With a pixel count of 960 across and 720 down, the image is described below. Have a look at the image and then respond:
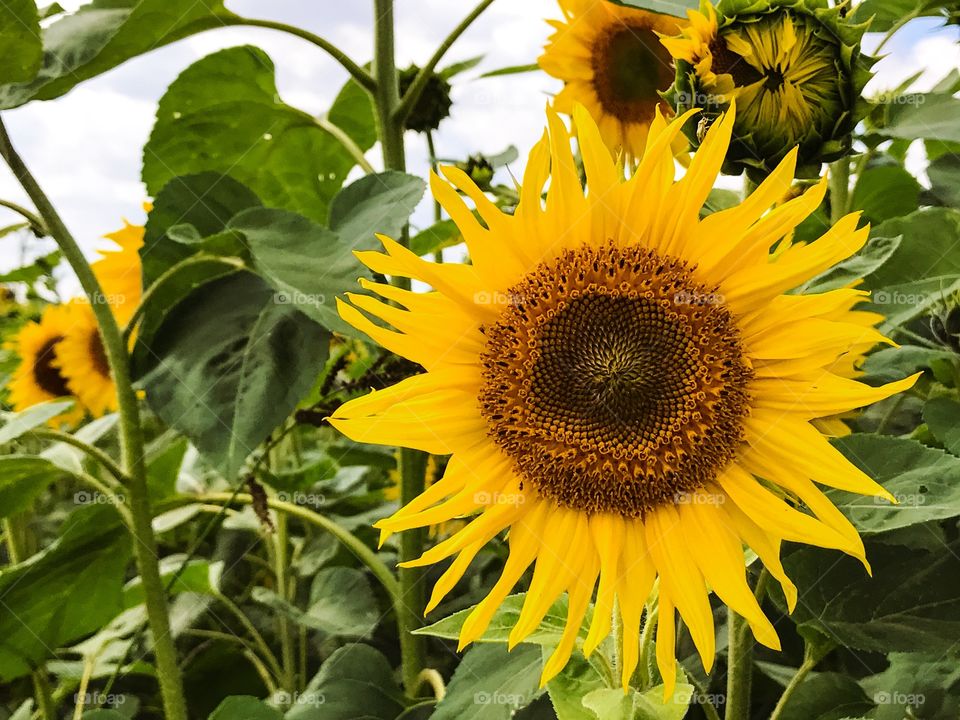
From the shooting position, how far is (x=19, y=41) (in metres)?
0.62

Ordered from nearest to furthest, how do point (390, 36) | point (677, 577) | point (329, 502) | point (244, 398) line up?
point (677, 577) → point (244, 398) → point (390, 36) → point (329, 502)

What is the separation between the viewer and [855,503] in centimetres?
55

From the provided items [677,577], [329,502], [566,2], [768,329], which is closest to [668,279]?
[768,329]

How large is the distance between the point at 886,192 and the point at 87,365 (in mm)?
1161

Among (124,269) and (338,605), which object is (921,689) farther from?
(124,269)

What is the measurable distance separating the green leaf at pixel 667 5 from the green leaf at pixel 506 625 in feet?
1.36

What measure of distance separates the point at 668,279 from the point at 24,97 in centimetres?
49

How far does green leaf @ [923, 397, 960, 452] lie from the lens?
0.57 metres

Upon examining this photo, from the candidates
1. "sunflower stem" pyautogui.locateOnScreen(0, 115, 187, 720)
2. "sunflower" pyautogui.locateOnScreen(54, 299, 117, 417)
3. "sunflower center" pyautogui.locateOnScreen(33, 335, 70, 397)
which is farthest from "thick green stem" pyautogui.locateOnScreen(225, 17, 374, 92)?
"sunflower center" pyautogui.locateOnScreen(33, 335, 70, 397)

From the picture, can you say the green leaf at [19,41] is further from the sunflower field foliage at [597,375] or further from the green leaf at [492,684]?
the green leaf at [492,684]

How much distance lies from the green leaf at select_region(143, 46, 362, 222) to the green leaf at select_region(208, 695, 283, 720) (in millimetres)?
543

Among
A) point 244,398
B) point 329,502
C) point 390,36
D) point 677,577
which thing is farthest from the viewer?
point 329,502

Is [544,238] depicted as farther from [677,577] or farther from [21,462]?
[21,462]

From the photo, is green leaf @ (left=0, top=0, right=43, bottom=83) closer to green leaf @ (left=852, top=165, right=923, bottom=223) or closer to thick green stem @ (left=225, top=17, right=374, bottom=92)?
thick green stem @ (left=225, top=17, right=374, bottom=92)
